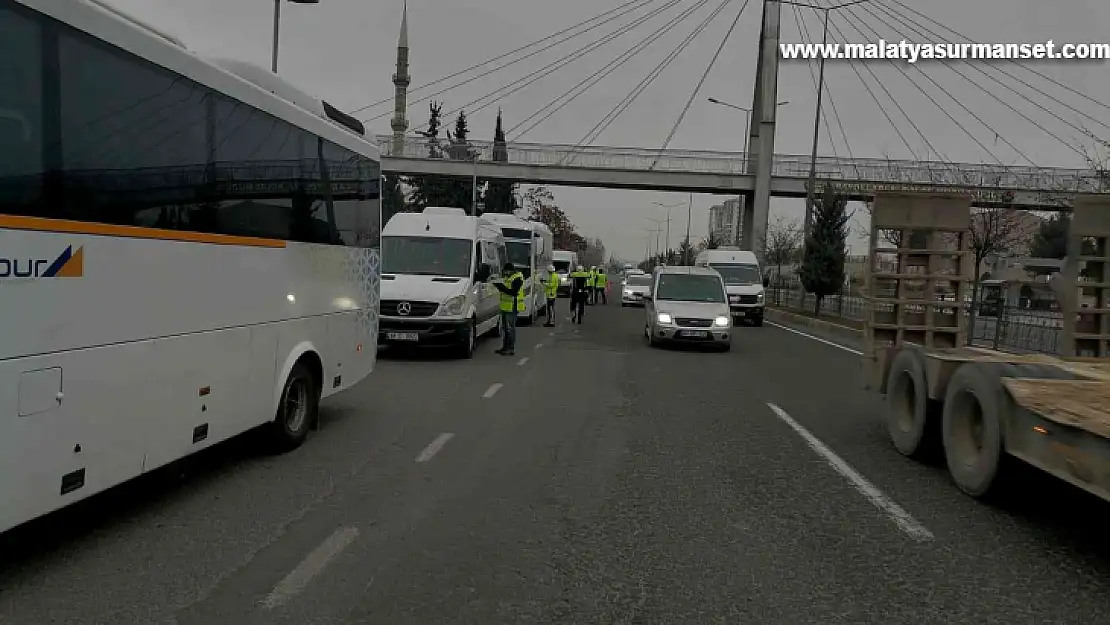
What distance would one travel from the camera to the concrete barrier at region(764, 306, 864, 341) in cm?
2658

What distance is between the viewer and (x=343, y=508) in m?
6.27

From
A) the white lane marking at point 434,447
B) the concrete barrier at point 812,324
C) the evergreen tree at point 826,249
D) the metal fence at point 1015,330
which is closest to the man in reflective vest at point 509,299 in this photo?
the metal fence at point 1015,330

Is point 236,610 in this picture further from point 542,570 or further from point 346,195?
point 346,195

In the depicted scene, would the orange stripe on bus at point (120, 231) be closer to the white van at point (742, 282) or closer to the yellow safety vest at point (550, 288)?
the yellow safety vest at point (550, 288)

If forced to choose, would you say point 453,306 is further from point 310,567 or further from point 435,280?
point 310,567

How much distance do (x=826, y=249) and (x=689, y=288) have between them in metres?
15.8

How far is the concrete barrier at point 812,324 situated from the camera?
87.2 ft

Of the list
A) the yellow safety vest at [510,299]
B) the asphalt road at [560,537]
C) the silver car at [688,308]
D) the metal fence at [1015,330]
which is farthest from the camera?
the silver car at [688,308]

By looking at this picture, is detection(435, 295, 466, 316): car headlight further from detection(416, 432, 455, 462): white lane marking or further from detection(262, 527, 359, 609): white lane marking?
detection(262, 527, 359, 609): white lane marking

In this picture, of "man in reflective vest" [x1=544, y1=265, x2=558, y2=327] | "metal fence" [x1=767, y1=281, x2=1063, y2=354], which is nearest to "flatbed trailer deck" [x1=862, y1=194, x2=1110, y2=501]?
"metal fence" [x1=767, y1=281, x2=1063, y2=354]

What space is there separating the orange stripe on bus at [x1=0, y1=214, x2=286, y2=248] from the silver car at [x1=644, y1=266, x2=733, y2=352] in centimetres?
1304

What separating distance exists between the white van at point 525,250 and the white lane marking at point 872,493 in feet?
57.4

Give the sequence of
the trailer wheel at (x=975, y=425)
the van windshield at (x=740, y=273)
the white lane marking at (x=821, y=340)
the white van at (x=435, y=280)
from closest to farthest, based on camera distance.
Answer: the trailer wheel at (x=975, y=425), the white van at (x=435, y=280), the white lane marking at (x=821, y=340), the van windshield at (x=740, y=273)

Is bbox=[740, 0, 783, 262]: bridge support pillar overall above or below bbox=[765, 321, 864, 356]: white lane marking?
above
